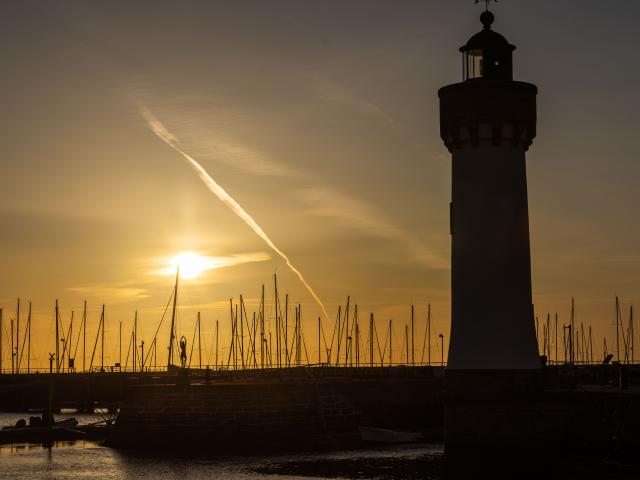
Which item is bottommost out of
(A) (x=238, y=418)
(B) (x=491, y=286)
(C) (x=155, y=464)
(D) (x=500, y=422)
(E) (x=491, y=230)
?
(C) (x=155, y=464)

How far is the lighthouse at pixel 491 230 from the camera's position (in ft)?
122

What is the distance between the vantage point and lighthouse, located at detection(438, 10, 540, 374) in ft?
122

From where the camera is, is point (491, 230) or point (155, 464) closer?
point (491, 230)

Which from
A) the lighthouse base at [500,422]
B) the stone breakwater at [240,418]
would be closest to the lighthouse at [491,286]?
the lighthouse base at [500,422]

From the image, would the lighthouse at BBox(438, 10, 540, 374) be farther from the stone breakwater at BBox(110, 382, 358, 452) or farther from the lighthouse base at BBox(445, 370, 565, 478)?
the stone breakwater at BBox(110, 382, 358, 452)

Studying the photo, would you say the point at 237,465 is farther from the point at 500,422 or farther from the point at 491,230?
the point at 491,230

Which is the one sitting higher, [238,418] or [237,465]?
[238,418]

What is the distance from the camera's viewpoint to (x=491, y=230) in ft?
123

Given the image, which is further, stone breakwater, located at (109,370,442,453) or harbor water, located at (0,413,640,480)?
stone breakwater, located at (109,370,442,453)

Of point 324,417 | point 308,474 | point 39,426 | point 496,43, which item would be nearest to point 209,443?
point 324,417

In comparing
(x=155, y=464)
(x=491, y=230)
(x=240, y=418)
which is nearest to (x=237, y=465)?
(x=155, y=464)

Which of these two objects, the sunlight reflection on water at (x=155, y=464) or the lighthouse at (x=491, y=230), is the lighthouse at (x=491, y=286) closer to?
the lighthouse at (x=491, y=230)

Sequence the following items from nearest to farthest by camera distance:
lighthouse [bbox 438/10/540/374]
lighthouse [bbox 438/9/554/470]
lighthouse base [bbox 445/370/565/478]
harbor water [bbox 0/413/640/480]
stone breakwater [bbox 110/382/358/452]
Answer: lighthouse base [bbox 445/370/565/478] < lighthouse [bbox 438/9/554/470] < lighthouse [bbox 438/10/540/374] < harbor water [bbox 0/413/640/480] < stone breakwater [bbox 110/382/358/452]

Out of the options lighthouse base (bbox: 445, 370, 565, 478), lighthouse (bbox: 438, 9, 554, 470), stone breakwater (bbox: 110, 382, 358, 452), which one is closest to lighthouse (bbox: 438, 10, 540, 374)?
lighthouse (bbox: 438, 9, 554, 470)
